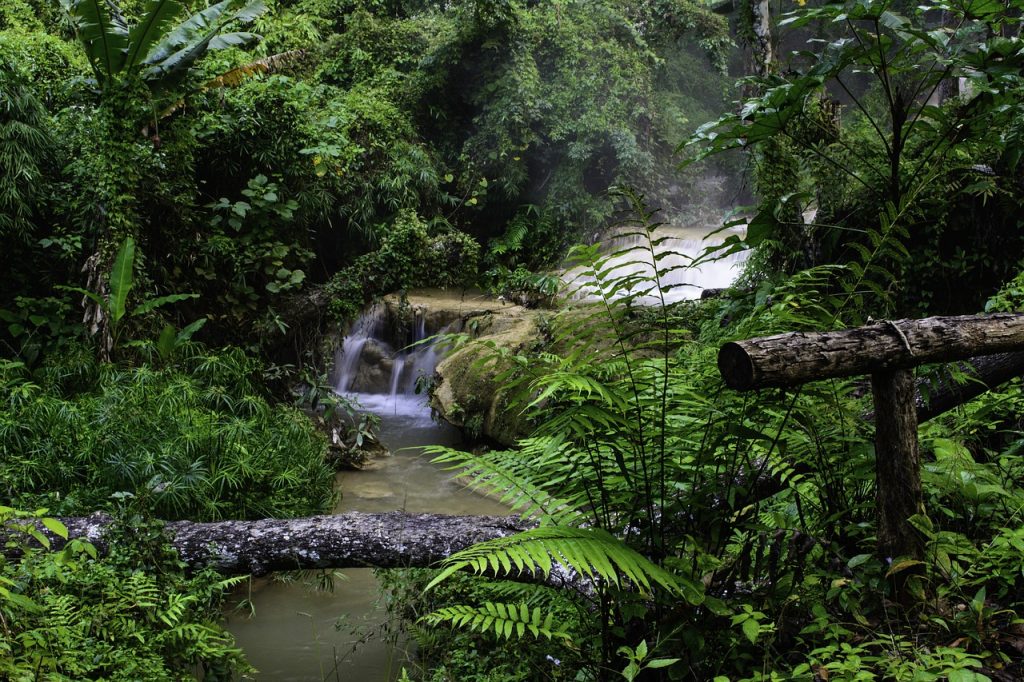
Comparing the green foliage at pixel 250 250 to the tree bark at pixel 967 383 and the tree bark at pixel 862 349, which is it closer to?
the tree bark at pixel 967 383

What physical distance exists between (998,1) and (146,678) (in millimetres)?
4480

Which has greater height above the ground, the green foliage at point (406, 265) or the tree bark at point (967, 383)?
the green foliage at point (406, 265)

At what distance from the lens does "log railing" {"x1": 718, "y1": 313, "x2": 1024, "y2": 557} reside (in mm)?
1854

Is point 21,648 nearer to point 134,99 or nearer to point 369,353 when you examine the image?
point 134,99

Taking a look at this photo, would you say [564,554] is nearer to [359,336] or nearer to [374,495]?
[374,495]

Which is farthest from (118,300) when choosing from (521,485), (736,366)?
(736,366)

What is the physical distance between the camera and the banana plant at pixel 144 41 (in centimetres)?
718

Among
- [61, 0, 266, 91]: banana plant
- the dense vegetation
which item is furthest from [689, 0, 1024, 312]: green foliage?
[61, 0, 266, 91]: banana plant

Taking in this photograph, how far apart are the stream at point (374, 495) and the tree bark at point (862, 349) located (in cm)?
28

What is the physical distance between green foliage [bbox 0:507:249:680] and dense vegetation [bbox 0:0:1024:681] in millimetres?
21

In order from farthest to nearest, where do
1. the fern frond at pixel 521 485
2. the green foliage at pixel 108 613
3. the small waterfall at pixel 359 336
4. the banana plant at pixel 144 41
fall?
the small waterfall at pixel 359 336, the banana plant at pixel 144 41, the green foliage at pixel 108 613, the fern frond at pixel 521 485

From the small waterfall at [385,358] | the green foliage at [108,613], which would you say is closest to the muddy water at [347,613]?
the green foliage at [108,613]

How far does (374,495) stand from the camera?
280 inches

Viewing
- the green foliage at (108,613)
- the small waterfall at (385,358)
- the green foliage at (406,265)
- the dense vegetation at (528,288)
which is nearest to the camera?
the dense vegetation at (528,288)
